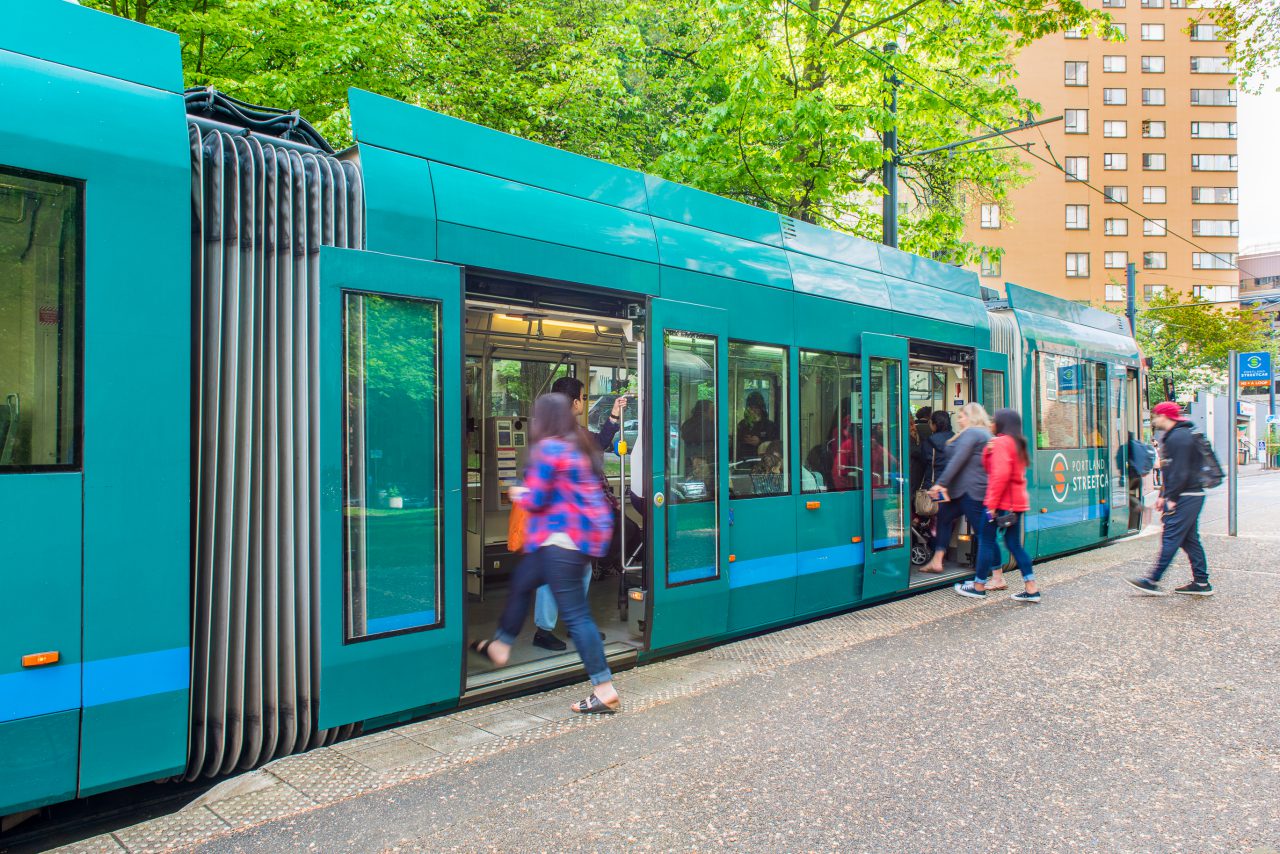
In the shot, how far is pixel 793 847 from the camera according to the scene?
323 cm

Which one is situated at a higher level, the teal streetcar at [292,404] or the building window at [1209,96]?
the building window at [1209,96]

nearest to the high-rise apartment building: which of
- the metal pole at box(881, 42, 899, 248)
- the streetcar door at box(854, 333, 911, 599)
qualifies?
the metal pole at box(881, 42, 899, 248)

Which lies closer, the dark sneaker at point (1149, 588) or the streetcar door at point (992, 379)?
the dark sneaker at point (1149, 588)

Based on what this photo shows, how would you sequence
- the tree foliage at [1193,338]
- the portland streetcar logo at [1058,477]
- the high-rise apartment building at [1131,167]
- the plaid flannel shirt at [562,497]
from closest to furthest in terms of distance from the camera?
the plaid flannel shirt at [562,497]
the portland streetcar logo at [1058,477]
the tree foliage at [1193,338]
the high-rise apartment building at [1131,167]

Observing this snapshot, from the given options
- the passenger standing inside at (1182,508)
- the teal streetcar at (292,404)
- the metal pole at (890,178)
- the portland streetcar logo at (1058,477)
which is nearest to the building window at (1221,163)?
the metal pole at (890,178)

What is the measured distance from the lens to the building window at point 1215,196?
5191cm

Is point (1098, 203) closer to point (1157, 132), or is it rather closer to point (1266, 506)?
point (1157, 132)

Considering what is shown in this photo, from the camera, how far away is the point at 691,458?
5801mm

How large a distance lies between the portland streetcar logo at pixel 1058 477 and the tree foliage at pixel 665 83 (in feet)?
16.5

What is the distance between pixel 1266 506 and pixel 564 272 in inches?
763

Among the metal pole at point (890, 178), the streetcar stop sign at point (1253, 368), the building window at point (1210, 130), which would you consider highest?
the building window at point (1210, 130)

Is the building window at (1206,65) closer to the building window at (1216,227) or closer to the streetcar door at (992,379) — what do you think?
the building window at (1216,227)

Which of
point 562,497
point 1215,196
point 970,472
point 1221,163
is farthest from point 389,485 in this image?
point 1221,163

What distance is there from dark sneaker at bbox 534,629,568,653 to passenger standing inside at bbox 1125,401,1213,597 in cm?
586
